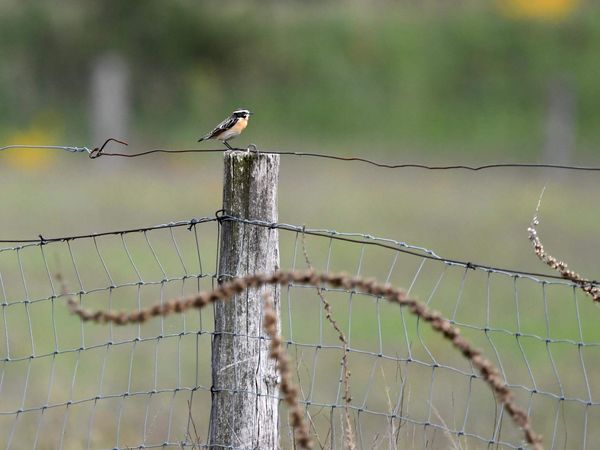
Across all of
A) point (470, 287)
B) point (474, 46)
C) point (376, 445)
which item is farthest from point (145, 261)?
point (474, 46)

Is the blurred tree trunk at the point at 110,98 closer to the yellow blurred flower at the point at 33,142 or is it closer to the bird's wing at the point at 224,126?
the yellow blurred flower at the point at 33,142

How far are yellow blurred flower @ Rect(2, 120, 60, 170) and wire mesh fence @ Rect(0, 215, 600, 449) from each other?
413 inches

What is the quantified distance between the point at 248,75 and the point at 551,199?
12.0 meters

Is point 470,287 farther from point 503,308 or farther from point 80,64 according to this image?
point 80,64

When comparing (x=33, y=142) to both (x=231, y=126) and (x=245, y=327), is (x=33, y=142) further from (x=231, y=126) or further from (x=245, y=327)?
(x=245, y=327)

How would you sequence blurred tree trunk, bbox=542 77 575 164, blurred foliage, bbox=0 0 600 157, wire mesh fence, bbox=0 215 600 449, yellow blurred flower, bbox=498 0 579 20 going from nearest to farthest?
wire mesh fence, bbox=0 215 600 449 < blurred tree trunk, bbox=542 77 575 164 < blurred foliage, bbox=0 0 600 157 < yellow blurred flower, bbox=498 0 579 20

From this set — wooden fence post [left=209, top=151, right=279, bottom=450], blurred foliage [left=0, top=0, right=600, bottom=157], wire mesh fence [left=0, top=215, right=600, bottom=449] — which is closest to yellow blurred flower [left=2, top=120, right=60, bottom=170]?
blurred foliage [left=0, top=0, right=600, bottom=157]

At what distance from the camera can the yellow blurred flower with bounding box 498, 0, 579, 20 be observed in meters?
34.6

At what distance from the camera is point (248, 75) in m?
33.3

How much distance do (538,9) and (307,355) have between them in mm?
25491

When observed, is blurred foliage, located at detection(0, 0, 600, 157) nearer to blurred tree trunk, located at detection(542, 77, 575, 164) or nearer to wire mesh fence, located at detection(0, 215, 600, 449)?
blurred tree trunk, located at detection(542, 77, 575, 164)

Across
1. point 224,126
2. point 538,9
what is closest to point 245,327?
point 224,126

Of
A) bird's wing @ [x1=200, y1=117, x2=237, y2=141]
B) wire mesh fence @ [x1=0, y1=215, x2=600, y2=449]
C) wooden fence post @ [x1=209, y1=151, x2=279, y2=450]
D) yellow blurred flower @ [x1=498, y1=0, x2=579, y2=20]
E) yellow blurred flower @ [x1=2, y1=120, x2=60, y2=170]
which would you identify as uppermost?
yellow blurred flower @ [x1=498, y1=0, x2=579, y2=20]

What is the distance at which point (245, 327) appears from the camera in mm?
4422
